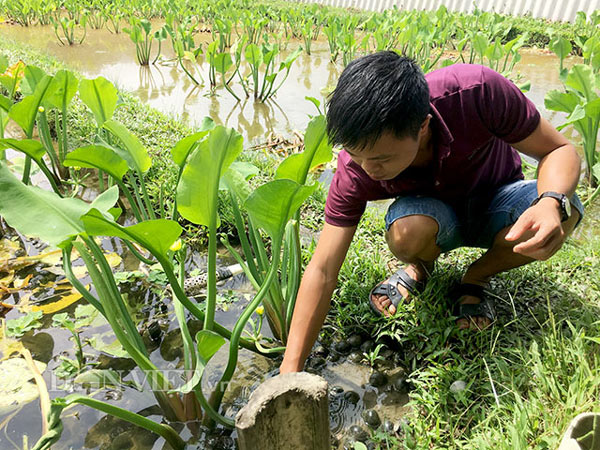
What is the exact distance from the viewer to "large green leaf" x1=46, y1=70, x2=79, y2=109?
5.40 ft

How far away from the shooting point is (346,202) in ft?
4.00

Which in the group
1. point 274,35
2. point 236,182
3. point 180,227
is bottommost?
point 274,35

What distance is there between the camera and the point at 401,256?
1.41 m

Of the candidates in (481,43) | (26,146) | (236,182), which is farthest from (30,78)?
(481,43)

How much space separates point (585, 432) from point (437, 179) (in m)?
0.74

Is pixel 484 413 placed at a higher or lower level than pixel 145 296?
higher

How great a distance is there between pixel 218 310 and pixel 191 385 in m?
0.69

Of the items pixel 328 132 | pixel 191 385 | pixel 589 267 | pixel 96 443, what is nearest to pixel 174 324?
pixel 96 443

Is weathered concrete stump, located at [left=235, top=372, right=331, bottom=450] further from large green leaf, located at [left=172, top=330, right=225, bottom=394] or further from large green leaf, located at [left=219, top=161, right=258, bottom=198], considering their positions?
large green leaf, located at [left=219, top=161, right=258, bottom=198]

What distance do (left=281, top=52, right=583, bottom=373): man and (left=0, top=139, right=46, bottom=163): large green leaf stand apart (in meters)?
0.81

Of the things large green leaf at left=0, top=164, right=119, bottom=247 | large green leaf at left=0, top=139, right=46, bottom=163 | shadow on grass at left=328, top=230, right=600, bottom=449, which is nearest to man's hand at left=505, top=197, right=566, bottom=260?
shadow on grass at left=328, top=230, right=600, bottom=449

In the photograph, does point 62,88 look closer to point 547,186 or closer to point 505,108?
point 505,108

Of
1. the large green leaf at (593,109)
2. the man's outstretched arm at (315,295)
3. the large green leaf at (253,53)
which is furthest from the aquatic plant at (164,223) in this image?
the large green leaf at (253,53)

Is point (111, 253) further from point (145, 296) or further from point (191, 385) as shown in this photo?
Result: point (191, 385)
